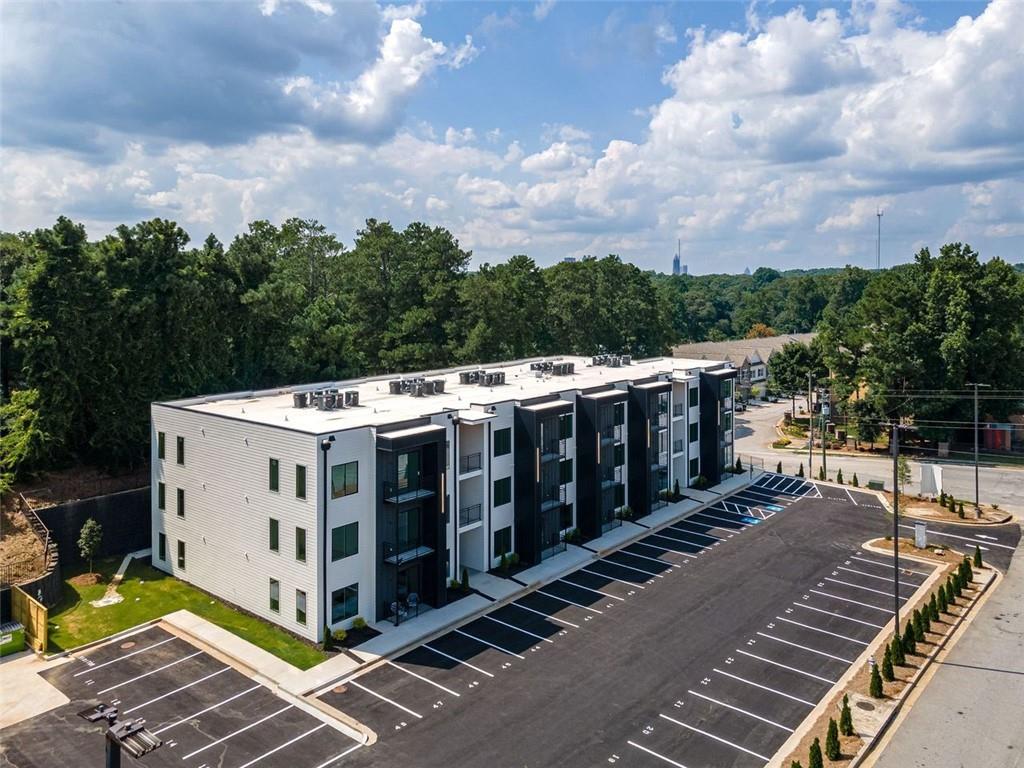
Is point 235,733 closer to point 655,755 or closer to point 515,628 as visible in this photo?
point 515,628

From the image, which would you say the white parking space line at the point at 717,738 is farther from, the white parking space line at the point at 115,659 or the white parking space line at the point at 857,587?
the white parking space line at the point at 115,659

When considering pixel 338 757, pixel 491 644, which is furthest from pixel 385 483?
pixel 338 757

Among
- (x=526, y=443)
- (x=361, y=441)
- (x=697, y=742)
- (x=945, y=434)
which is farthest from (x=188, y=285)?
(x=945, y=434)

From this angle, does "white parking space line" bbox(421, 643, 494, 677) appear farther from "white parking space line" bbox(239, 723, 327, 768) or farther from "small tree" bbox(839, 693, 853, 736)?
"small tree" bbox(839, 693, 853, 736)

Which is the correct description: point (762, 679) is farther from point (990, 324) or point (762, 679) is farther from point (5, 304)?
point (990, 324)

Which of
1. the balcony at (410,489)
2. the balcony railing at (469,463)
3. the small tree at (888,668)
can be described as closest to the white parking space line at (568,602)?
the balcony railing at (469,463)

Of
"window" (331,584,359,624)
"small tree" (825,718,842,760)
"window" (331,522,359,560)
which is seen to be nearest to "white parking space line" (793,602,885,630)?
"small tree" (825,718,842,760)
